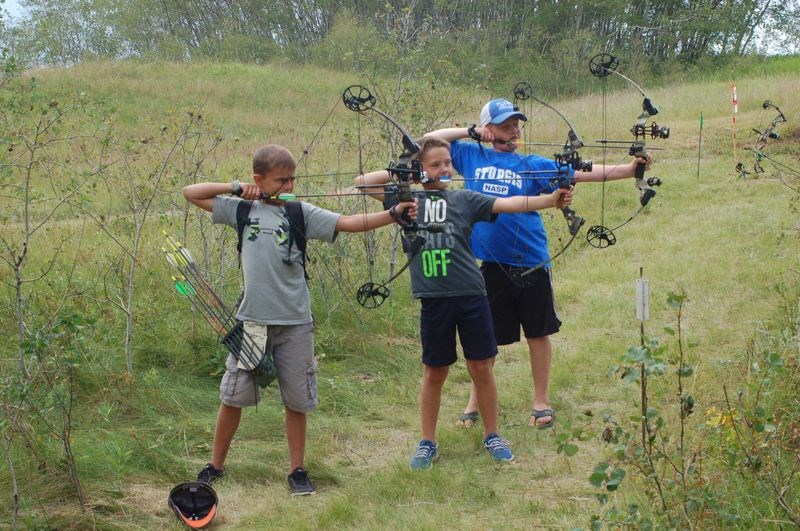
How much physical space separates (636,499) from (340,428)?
211 cm

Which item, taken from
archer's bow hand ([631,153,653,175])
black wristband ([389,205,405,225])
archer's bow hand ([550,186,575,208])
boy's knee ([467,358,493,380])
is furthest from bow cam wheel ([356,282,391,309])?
archer's bow hand ([631,153,653,175])

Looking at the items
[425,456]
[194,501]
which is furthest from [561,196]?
[194,501]

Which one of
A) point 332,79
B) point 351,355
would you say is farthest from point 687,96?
point 351,355

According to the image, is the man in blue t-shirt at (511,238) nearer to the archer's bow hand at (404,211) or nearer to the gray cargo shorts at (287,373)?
the archer's bow hand at (404,211)

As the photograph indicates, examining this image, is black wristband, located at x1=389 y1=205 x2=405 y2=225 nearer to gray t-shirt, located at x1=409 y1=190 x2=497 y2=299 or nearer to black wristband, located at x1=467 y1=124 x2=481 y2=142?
gray t-shirt, located at x1=409 y1=190 x2=497 y2=299

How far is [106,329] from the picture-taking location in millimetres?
6070

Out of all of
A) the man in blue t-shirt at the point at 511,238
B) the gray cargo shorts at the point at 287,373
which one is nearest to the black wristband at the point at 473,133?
the man in blue t-shirt at the point at 511,238

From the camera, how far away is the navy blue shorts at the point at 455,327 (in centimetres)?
455

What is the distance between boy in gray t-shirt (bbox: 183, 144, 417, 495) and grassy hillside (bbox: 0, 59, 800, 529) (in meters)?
0.49

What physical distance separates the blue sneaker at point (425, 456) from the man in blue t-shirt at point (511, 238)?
20.4 inches

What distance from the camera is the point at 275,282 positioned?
4.28 meters

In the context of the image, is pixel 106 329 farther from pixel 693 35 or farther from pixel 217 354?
pixel 693 35

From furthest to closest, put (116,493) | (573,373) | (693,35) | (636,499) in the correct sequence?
(693,35) < (573,373) < (116,493) < (636,499)

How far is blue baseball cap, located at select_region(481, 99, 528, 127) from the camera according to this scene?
15.5ft
